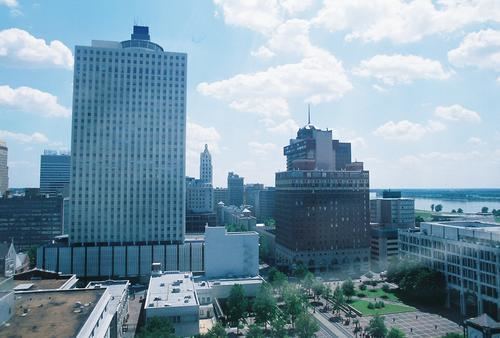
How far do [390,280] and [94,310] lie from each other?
89552mm

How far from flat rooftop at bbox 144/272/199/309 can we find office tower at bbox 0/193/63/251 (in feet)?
323

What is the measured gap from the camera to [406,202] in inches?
6570

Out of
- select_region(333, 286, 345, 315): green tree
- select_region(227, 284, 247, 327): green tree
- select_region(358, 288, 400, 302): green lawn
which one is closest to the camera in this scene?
select_region(227, 284, 247, 327): green tree

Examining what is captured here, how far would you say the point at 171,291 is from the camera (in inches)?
3285

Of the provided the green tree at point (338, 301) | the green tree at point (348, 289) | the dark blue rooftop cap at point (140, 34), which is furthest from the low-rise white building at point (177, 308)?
the dark blue rooftop cap at point (140, 34)

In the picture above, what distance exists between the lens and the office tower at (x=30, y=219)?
171 metres

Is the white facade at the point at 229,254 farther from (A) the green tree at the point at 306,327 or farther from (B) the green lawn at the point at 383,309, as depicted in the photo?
(A) the green tree at the point at 306,327

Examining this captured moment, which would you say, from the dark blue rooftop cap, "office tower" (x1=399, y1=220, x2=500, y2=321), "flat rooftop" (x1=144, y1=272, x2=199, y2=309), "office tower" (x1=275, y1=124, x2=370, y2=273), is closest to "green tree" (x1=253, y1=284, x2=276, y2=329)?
"flat rooftop" (x1=144, y1=272, x2=199, y2=309)

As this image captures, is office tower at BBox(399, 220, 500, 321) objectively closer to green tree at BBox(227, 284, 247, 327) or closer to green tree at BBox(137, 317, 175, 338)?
green tree at BBox(227, 284, 247, 327)

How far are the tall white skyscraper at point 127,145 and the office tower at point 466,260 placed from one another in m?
79.2

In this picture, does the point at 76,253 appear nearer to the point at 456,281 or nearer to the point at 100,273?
the point at 100,273

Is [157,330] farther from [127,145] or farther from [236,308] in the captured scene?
[127,145]

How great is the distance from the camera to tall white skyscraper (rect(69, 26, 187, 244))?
124625 millimetres

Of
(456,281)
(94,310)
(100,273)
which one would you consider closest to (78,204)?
(100,273)
